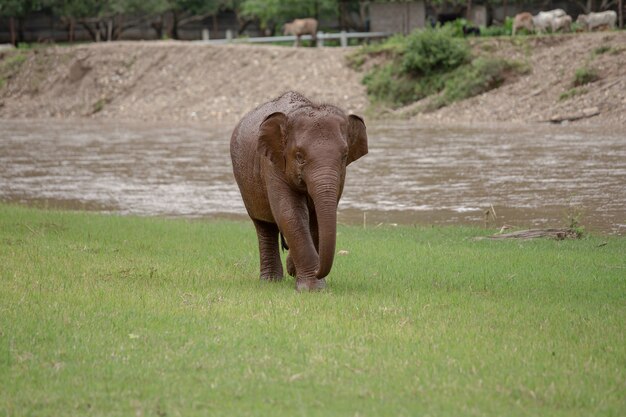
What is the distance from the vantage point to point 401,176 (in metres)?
26.9

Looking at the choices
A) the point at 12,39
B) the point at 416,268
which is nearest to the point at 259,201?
the point at 416,268

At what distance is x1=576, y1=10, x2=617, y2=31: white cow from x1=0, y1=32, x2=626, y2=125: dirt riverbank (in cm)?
306

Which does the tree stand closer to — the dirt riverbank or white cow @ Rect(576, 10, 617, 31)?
the dirt riverbank

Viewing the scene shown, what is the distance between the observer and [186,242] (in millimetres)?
15430

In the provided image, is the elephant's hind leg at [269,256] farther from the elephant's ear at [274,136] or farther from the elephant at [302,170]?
the elephant's ear at [274,136]

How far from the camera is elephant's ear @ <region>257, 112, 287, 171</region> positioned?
1074cm

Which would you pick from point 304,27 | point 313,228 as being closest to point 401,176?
point 313,228

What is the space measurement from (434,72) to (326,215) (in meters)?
37.7

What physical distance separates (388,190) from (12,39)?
161 ft

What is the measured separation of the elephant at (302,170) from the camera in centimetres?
1027

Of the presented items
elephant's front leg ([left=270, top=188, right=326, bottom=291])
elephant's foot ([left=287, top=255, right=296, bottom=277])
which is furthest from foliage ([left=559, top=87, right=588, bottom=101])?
elephant's front leg ([left=270, top=188, right=326, bottom=291])

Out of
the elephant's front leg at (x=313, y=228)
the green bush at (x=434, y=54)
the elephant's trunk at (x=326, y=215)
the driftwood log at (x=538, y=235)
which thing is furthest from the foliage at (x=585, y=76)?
the elephant's trunk at (x=326, y=215)

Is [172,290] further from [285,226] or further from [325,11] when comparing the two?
[325,11]

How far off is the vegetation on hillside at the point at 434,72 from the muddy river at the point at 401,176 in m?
4.12
